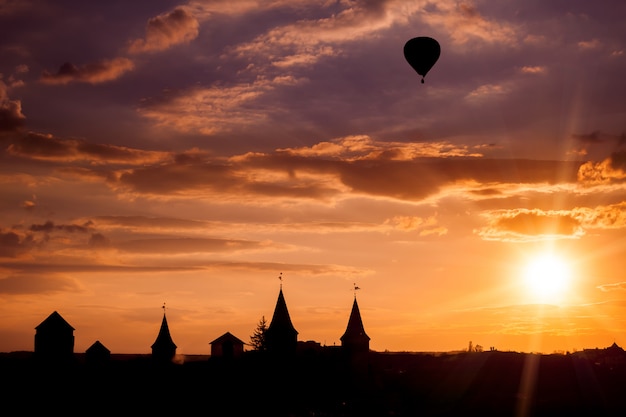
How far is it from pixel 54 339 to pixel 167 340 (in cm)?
1778

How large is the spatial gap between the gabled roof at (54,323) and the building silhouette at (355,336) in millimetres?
38701

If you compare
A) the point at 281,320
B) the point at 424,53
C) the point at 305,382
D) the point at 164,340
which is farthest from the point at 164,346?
the point at 424,53

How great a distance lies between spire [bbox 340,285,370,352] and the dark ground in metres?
2.83

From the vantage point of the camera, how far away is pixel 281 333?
112375mm

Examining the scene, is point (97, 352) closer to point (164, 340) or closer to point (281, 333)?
point (164, 340)

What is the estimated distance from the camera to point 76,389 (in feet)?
290

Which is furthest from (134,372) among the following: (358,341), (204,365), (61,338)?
(358,341)

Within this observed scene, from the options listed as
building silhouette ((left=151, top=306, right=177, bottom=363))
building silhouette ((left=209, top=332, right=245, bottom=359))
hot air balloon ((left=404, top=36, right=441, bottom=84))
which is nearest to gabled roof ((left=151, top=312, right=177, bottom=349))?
building silhouette ((left=151, top=306, right=177, bottom=363))

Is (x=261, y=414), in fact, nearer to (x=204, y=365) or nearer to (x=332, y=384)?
(x=332, y=384)

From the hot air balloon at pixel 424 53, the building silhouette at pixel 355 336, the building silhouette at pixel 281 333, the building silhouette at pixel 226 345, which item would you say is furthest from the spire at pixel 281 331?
the hot air balloon at pixel 424 53

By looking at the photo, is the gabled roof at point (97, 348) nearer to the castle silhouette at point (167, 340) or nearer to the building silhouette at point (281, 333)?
the castle silhouette at point (167, 340)

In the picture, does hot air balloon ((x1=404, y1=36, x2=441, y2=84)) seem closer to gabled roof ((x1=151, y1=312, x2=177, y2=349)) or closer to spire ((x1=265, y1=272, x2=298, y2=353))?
spire ((x1=265, y1=272, x2=298, y2=353))

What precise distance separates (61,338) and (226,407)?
50447 mm

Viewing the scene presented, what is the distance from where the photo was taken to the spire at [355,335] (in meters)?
121
